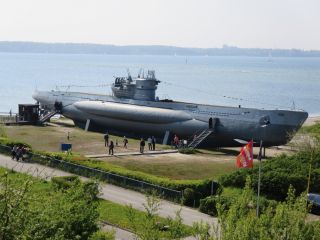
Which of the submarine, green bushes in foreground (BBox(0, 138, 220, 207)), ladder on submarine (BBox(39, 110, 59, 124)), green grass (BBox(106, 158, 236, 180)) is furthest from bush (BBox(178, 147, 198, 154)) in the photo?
ladder on submarine (BBox(39, 110, 59, 124))

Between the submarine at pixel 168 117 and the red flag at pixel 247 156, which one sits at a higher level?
the red flag at pixel 247 156

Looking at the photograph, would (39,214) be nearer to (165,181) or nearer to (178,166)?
(165,181)

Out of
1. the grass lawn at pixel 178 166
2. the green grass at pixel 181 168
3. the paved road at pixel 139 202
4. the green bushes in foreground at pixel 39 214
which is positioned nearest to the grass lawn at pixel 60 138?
the grass lawn at pixel 178 166

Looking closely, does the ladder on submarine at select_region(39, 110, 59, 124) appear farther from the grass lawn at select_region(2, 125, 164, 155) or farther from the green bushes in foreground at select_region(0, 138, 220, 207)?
the green bushes in foreground at select_region(0, 138, 220, 207)

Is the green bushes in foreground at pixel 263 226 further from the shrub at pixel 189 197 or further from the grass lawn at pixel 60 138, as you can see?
the grass lawn at pixel 60 138

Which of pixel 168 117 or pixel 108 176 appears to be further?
pixel 168 117

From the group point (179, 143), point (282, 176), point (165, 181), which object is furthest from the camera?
point (179, 143)

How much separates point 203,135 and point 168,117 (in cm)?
555

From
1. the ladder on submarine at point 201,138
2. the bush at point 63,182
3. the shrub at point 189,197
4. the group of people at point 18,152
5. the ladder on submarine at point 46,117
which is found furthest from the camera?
the ladder on submarine at point 46,117

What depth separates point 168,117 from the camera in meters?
59.4

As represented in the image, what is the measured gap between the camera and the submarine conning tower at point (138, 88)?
216ft

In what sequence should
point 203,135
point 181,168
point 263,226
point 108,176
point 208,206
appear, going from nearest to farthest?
point 263,226, point 208,206, point 108,176, point 181,168, point 203,135

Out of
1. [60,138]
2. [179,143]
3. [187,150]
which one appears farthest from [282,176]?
[60,138]

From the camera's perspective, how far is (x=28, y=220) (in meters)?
16.9
